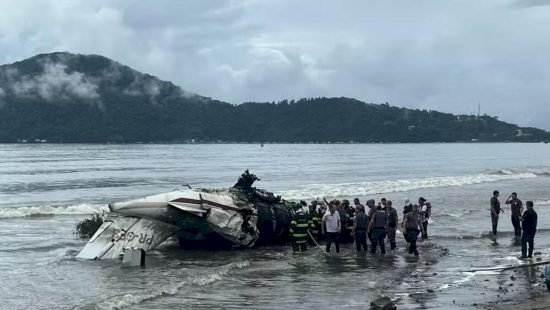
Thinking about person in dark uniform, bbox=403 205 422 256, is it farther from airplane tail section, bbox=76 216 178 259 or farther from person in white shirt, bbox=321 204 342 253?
airplane tail section, bbox=76 216 178 259

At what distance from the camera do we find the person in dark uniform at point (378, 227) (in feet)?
66.9

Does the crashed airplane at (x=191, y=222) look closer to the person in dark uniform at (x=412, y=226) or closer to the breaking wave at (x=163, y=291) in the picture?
the breaking wave at (x=163, y=291)

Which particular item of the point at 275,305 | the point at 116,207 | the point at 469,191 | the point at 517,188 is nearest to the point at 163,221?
the point at 116,207

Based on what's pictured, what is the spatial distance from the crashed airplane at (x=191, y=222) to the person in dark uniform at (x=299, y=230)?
1.63 m

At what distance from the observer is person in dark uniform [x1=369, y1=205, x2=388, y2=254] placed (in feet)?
66.9

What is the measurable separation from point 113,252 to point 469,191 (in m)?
36.3

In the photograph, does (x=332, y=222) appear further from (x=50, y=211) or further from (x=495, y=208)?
(x=50, y=211)

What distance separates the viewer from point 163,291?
51.8ft

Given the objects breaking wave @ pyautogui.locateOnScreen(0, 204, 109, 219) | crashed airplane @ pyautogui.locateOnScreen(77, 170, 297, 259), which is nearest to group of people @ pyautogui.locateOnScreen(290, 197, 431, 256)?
crashed airplane @ pyautogui.locateOnScreen(77, 170, 297, 259)

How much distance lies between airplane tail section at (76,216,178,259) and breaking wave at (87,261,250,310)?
9.98 ft

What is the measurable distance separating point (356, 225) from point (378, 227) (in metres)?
0.78

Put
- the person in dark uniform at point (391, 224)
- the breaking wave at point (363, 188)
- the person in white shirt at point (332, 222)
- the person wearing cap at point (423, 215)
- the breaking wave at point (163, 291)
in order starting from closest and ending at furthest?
the breaking wave at point (163, 291) < the person in white shirt at point (332, 222) < the person in dark uniform at point (391, 224) < the person wearing cap at point (423, 215) < the breaking wave at point (363, 188)

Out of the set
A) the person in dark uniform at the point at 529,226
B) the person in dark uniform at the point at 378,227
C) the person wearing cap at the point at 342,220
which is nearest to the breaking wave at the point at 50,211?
the person wearing cap at the point at 342,220

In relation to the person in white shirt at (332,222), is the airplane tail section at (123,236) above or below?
below
